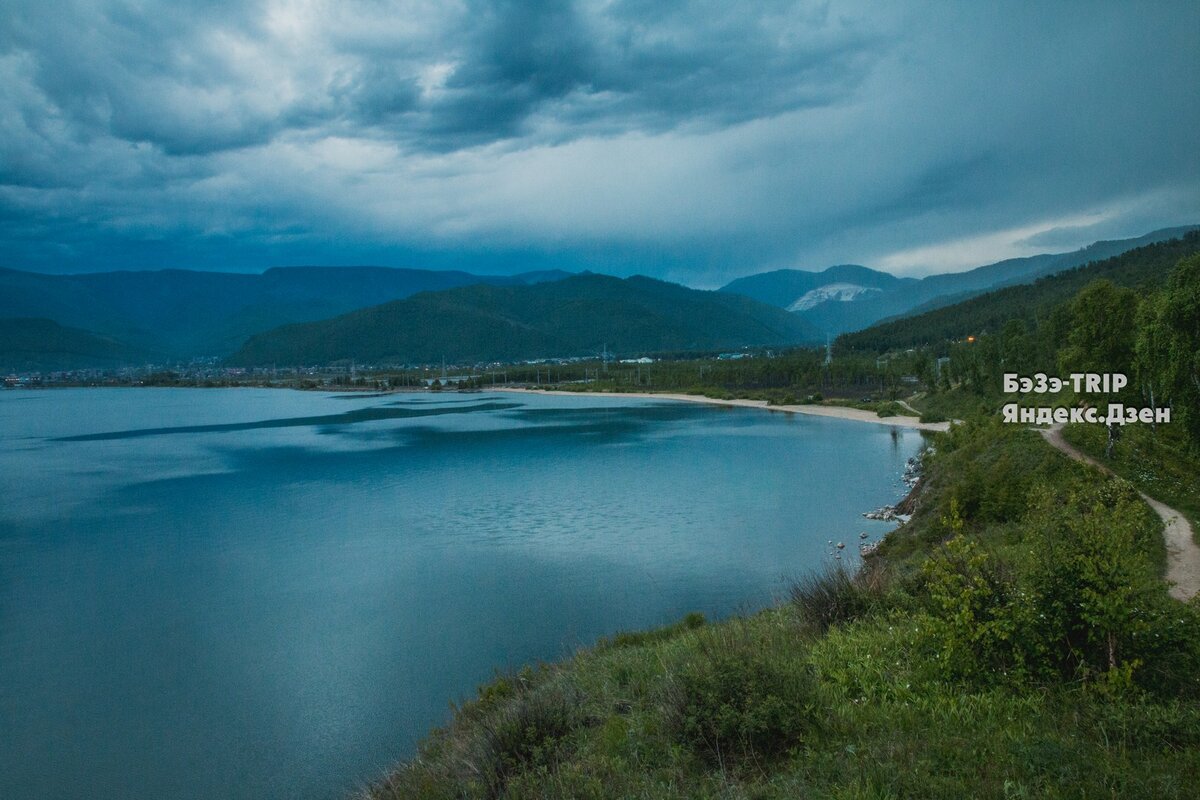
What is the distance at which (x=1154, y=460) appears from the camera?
21.9m

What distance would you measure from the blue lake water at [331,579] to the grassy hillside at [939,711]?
635 cm

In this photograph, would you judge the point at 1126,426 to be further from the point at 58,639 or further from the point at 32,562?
the point at 32,562

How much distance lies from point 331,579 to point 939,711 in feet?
72.1

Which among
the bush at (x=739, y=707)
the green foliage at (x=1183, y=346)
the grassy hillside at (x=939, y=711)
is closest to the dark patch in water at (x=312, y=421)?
the green foliage at (x=1183, y=346)

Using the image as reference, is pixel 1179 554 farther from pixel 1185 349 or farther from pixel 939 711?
pixel 939 711

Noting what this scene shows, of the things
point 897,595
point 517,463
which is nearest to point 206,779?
point 897,595

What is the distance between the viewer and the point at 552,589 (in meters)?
22.2

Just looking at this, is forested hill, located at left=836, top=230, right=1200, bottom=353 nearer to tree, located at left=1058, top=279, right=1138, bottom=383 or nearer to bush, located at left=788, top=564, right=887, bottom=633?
tree, located at left=1058, top=279, right=1138, bottom=383

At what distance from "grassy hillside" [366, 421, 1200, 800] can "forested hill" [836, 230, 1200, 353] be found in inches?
3286

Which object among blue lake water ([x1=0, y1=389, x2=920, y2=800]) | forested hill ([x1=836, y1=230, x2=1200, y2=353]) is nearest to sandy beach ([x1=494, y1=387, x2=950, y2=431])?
blue lake water ([x1=0, y1=389, x2=920, y2=800])

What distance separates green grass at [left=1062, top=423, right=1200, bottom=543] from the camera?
18281mm

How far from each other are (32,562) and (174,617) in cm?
1098

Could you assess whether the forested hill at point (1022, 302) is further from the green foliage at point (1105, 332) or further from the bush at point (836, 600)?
the bush at point (836, 600)

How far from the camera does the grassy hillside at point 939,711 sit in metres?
5.61
